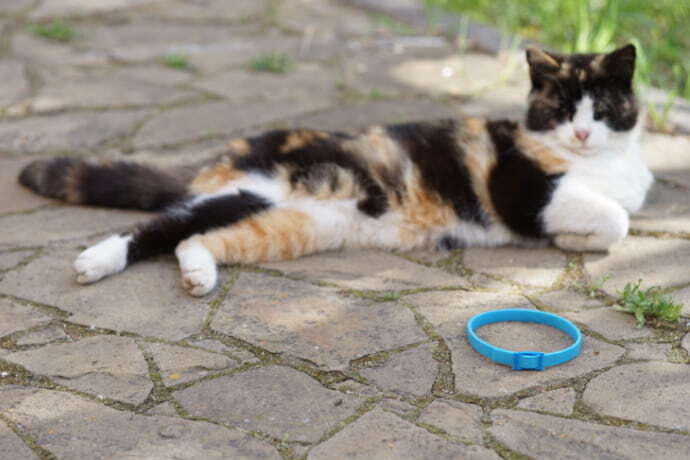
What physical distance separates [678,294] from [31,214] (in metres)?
2.63

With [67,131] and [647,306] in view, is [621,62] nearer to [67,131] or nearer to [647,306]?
[647,306]

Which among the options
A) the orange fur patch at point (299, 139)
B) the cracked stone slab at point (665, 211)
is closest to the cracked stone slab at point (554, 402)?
the cracked stone slab at point (665, 211)

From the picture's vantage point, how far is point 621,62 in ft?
10.6

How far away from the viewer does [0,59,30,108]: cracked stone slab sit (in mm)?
4840

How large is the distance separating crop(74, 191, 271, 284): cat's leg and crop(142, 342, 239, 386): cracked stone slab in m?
0.52

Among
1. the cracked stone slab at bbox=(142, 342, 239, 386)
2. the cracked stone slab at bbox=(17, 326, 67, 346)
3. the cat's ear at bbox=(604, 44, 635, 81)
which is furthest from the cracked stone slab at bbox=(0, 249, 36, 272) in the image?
the cat's ear at bbox=(604, 44, 635, 81)

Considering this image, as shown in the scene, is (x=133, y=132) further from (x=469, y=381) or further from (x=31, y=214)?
(x=469, y=381)

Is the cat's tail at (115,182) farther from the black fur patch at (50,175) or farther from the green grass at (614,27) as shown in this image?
the green grass at (614,27)

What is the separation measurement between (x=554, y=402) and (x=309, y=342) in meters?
0.78

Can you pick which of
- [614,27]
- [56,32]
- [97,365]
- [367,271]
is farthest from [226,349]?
[56,32]

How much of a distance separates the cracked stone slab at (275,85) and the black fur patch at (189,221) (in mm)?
1672

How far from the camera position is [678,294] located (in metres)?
2.90

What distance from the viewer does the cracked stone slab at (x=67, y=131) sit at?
4249mm

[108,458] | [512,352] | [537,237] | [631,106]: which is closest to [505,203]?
[537,237]
